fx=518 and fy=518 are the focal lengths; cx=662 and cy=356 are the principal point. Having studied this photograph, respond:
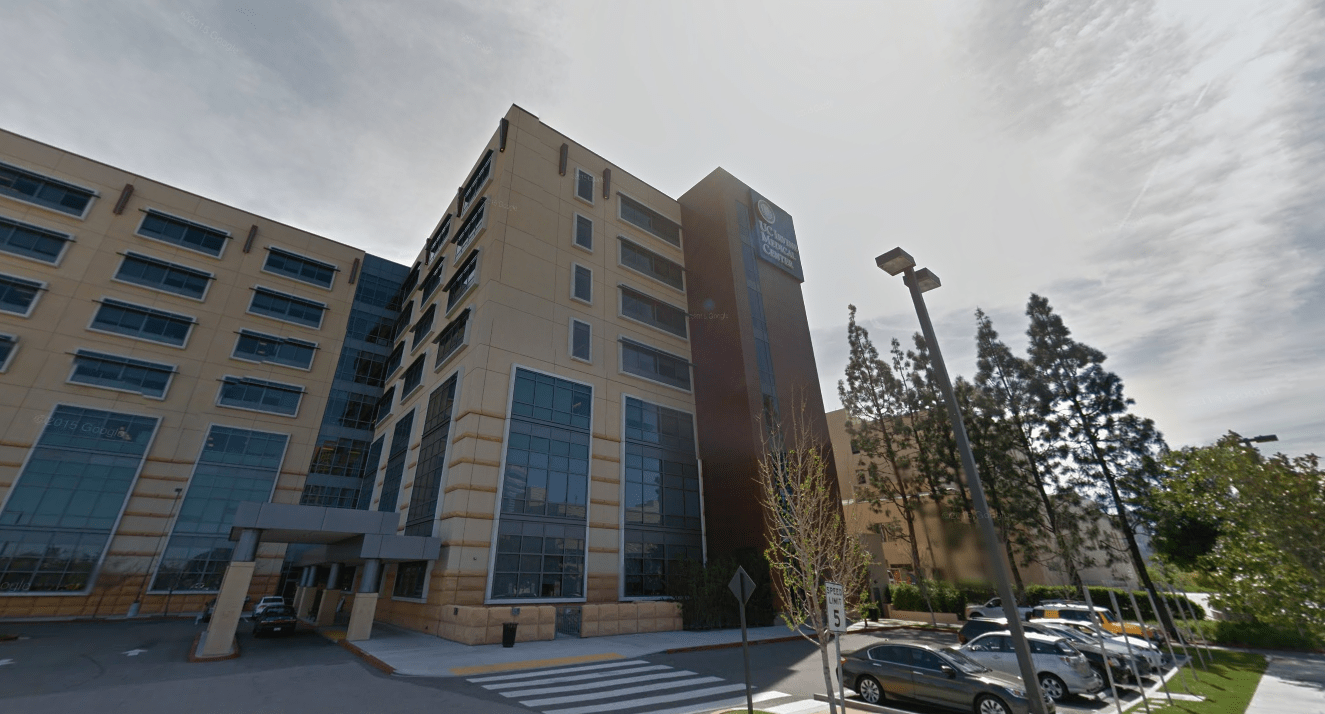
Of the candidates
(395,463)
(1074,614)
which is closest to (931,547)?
(1074,614)

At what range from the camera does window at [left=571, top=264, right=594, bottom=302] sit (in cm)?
3116

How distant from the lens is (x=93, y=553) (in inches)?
1227

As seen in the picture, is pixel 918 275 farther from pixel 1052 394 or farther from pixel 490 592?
pixel 1052 394

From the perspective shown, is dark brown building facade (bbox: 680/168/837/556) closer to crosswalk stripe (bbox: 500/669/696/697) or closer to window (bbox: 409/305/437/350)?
crosswalk stripe (bbox: 500/669/696/697)

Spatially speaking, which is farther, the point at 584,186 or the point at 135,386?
the point at 584,186

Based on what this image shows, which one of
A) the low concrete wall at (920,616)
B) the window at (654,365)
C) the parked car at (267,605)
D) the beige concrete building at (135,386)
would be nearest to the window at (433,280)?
the beige concrete building at (135,386)

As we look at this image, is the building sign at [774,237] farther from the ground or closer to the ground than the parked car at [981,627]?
farther from the ground

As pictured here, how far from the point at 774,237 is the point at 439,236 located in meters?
26.8

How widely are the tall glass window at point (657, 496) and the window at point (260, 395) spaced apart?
28.4m

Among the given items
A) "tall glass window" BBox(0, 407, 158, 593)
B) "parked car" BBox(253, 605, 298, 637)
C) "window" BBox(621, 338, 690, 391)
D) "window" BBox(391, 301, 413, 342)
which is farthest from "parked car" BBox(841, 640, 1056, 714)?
"tall glass window" BBox(0, 407, 158, 593)

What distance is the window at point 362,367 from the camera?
4428 cm

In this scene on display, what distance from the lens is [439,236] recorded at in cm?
4128

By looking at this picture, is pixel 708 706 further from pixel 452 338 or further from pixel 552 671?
pixel 452 338

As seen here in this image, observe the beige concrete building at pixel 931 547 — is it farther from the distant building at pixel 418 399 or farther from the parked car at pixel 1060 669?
the distant building at pixel 418 399
